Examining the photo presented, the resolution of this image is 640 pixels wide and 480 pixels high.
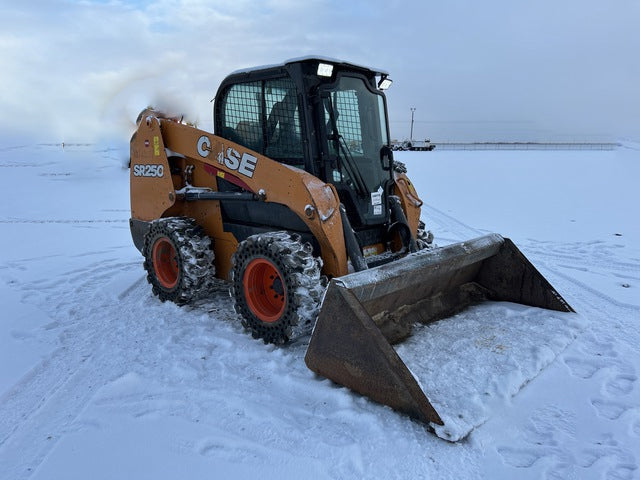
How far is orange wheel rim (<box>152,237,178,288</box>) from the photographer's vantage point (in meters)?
5.42

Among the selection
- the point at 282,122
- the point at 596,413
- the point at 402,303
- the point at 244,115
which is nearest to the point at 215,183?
the point at 244,115

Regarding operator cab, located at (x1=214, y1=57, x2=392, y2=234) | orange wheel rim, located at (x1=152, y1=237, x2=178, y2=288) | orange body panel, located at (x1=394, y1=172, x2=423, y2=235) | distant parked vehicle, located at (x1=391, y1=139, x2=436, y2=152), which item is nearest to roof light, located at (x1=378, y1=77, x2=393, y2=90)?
operator cab, located at (x1=214, y1=57, x2=392, y2=234)

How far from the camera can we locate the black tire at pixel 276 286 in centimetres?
388

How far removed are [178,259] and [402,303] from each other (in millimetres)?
2459

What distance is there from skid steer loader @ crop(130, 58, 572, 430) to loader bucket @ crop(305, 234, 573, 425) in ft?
0.04

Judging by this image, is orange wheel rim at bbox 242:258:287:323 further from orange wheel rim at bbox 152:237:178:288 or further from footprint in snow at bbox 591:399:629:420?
footprint in snow at bbox 591:399:629:420

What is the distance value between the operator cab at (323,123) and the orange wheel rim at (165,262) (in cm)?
148

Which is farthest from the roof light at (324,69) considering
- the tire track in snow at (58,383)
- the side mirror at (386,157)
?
the tire track in snow at (58,383)

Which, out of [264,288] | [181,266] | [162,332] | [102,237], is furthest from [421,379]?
[102,237]

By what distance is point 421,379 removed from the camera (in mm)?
3373

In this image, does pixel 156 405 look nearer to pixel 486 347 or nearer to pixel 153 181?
pixel 486 347

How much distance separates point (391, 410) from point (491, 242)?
2510mm

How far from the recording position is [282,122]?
452cm

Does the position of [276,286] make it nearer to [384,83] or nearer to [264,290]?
[264,290]
